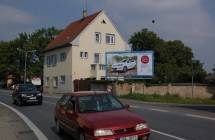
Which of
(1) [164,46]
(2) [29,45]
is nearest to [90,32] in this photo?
(1) [164,46]

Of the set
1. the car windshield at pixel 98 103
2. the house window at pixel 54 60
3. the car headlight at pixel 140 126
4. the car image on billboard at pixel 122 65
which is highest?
the house window at pixel 54 60

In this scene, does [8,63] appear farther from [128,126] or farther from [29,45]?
[128,126]

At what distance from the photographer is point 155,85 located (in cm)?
4750

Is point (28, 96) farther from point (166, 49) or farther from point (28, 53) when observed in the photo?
point (28, 53)

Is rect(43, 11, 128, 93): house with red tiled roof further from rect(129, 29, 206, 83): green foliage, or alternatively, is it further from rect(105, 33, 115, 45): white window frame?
rect(129, 29, 206, 83): green foliage

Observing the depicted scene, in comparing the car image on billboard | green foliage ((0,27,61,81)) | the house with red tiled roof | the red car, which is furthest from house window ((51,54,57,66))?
the red car

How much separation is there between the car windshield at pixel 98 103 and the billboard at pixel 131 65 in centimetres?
3812

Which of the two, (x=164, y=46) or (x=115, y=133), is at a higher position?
(x=164, y=46)

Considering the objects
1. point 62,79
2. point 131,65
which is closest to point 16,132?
point 131,65

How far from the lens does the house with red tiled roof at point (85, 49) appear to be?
194 feet

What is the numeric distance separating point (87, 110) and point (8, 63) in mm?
89220

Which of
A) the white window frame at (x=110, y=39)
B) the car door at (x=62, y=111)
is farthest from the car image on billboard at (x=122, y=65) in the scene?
the car door at (x=62, y=111)

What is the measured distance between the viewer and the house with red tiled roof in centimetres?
5925

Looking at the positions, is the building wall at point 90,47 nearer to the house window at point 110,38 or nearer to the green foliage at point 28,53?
the house window at point 110,38
